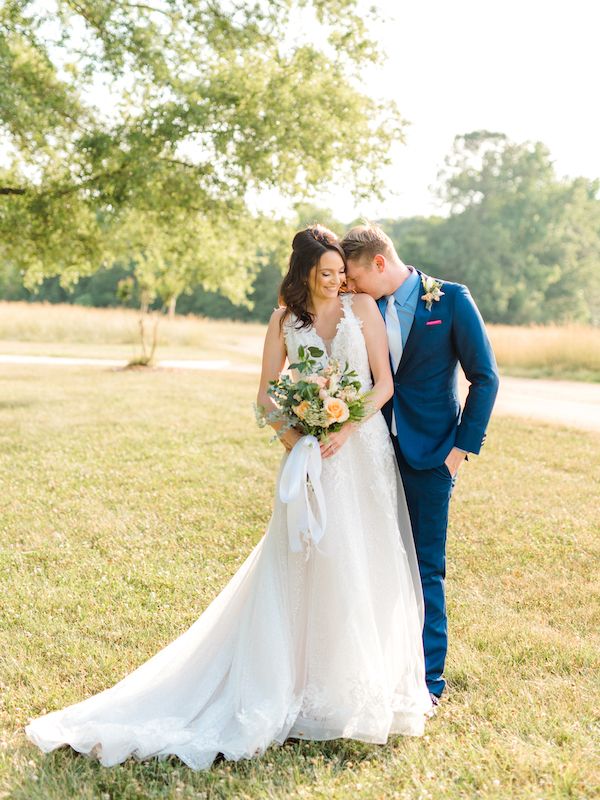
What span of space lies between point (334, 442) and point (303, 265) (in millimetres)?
850

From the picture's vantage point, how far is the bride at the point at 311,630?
361 cm

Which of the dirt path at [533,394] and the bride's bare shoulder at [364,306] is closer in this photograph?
the bride's bare shoulder at [364,306]

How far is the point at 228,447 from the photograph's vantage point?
11148 mm

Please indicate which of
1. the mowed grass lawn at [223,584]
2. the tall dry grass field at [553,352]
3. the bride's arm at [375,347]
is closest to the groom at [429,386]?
the bride's arm at [375,347]

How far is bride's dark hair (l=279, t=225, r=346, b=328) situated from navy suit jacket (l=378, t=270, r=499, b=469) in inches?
16.2

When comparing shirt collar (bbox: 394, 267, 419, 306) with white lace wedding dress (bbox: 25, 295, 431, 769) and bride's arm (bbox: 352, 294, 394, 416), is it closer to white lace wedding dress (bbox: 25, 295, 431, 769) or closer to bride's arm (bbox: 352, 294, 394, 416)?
bride's arm (bbox: 352, 294, 394, 416)

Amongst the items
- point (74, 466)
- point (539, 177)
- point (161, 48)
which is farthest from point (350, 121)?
point (539, 177)

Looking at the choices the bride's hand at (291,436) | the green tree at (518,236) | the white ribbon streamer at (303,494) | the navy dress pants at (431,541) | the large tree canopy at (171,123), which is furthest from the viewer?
the green tree at (518,236)

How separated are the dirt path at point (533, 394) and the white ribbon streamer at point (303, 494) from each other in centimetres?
1008

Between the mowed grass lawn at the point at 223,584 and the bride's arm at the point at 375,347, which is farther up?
the bride's arm at the point at 375,347

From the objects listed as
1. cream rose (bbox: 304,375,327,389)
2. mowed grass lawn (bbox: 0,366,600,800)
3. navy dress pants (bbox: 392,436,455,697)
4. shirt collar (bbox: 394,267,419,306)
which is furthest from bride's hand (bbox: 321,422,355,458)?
mowed grass lawn (bbox: 0,366,600,800)

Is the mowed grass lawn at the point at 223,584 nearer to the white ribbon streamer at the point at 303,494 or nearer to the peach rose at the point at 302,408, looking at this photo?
the white ribbon streamer at the point at 303,494

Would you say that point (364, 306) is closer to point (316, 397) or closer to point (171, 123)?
point (316, 397)

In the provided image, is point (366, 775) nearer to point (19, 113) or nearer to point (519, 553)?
point (519, 553)
